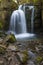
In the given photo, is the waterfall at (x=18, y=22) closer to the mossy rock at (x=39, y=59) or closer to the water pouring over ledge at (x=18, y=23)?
the water pouring over ledge at (x=18, y=23)

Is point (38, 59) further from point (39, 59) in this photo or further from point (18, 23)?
point (18, 23)

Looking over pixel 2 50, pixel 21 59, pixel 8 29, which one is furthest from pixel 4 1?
pixel 21 59

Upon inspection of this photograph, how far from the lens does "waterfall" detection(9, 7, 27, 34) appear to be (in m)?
15.2

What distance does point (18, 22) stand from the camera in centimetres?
1527

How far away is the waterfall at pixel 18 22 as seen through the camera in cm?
1525

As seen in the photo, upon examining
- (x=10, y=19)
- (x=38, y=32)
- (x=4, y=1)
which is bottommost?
(x=38, y=32)

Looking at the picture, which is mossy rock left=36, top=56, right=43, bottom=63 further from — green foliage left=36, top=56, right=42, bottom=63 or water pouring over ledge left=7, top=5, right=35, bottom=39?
water pouring over ledge left=7, top=5, right=35, bottom=39

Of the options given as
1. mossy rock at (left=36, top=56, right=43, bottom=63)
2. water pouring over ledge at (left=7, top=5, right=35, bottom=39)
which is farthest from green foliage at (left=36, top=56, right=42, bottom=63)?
water pouring over ledge at (left=7, top=5, right=35, bottom=39)

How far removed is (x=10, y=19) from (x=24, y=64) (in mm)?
9291

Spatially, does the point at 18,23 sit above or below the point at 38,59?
above

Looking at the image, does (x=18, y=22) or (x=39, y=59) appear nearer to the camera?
(x=39, y=59)

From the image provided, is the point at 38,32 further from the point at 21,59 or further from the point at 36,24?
the point at 21,59

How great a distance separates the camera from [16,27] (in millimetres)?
15367

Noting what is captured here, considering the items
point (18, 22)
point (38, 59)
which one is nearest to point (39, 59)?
point (38, 59)
